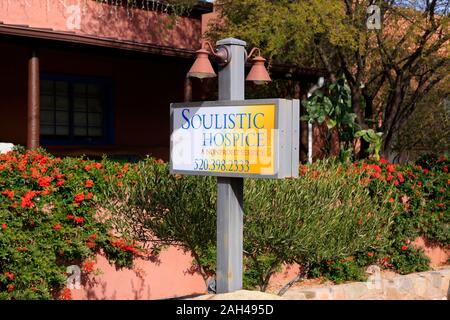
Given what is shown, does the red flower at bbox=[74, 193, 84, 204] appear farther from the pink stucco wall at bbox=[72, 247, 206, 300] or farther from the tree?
the tree

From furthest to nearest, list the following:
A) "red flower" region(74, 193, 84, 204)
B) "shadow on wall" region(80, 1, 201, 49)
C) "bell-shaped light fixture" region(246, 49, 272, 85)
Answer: "shadow on wall" region(80, 1, 201, 49), "red flower" region(74, 193, 84, 204), "bell-shaped light fixture" region(246, 49, 272, 85)

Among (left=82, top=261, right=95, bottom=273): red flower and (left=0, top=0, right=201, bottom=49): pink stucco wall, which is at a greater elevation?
(left=0, top=0, right=201, bottom=49): pink stucco wall

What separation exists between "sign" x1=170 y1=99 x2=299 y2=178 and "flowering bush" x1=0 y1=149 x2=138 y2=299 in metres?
2.35

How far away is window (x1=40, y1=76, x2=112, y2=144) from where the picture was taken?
47.1 feet

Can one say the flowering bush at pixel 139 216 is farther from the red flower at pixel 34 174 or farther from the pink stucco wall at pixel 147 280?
the pink stucco wall at pixel 147 280

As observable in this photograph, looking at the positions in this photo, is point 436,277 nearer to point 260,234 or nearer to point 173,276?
point 173,276

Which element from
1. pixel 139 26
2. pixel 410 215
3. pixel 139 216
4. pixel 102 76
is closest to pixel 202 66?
pixel 139 216

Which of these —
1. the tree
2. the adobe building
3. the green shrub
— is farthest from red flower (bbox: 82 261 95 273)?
the tree

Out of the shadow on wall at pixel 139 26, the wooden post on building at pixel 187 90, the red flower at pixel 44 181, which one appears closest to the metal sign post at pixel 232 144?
the red flower at pixel 44 181

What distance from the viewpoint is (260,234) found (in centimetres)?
731

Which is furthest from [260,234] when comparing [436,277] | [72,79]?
[72,79]

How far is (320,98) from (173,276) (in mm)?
7011

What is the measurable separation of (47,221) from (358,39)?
8.53 m

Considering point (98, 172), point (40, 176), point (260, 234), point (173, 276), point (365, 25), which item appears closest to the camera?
point (260, 234)
